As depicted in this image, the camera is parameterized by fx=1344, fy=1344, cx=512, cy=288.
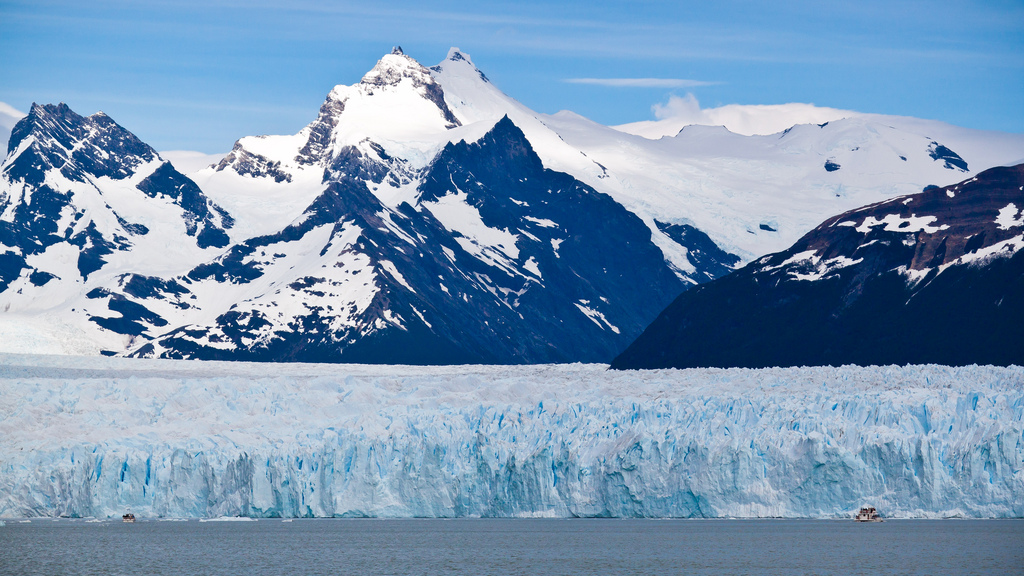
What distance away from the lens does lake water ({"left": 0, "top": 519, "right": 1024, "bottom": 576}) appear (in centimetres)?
5503

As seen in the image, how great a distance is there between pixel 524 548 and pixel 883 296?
269 ft

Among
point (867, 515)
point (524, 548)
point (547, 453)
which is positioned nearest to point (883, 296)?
point (867, 515)

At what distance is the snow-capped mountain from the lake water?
170 feet

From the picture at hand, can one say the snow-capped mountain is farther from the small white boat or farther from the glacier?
the small white boat

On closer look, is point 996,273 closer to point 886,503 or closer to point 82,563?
point 886,503

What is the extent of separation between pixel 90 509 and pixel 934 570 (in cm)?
4180

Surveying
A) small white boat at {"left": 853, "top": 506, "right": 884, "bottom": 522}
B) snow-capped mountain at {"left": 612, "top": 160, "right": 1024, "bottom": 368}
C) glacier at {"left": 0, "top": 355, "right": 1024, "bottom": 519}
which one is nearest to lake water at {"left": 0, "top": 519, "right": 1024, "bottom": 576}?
small white boat at {"left": 853, "top": 506, "right": 884, "bottom": 522}

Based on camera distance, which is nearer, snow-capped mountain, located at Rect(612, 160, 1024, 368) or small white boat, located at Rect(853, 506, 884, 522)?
small white boat, located at Rect(853, 506, 884, 522)

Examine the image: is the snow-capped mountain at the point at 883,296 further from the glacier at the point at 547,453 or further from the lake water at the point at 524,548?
the lake water at the point at 524,548

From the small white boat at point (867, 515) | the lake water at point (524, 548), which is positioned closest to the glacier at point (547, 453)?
the small white boat at point (867, 515)

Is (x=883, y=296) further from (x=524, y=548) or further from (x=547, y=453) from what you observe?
(x=524, y=548)

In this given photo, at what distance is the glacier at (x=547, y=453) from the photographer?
64.8m

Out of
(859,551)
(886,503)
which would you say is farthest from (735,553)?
(886,503)

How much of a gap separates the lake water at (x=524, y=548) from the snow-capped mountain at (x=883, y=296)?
5175 centimetres
